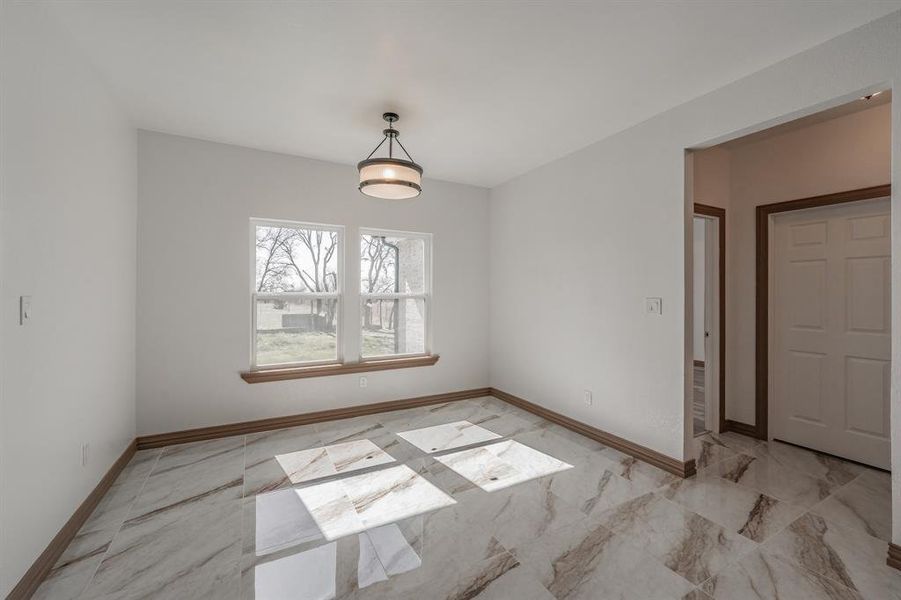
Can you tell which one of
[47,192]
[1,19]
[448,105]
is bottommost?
[47,192]

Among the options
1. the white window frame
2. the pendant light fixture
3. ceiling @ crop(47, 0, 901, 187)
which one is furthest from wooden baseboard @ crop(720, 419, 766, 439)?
the pendant light fixture

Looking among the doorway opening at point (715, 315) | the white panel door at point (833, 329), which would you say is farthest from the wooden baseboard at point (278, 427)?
the white panel door at point (833, 329)

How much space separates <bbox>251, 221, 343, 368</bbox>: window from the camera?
3900mm

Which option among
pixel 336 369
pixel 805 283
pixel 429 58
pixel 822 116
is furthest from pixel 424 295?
pixel 822 116

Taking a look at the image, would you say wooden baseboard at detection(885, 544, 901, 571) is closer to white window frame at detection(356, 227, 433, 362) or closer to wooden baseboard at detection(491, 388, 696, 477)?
wooden baseboard at detection(491, 388, 696, 477)

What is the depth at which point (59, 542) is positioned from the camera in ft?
6.59

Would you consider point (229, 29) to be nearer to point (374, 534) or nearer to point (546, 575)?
point (374, 534)

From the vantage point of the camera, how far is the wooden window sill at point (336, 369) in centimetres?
379

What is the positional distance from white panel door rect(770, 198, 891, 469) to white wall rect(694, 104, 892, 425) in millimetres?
182

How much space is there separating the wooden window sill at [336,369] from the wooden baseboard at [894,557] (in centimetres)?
365

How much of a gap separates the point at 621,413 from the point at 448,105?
2808 mm

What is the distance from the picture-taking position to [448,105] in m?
2.91

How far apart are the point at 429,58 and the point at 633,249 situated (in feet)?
6.93

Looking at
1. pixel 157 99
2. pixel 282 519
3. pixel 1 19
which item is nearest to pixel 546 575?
pixel 282 519
